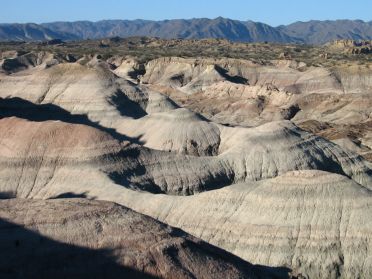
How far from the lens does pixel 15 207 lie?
89.6 feet

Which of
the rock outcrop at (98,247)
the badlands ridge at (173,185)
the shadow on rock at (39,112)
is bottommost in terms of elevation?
the shadow on rock at (39,112)

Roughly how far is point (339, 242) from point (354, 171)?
56.6 ft

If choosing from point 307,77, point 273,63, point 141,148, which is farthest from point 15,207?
point 273,63

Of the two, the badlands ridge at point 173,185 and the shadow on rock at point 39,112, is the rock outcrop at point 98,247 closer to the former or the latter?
the badlands ridge at point 173,185

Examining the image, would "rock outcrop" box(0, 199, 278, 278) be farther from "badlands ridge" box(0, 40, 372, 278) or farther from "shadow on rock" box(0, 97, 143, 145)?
"shadow on rock" box(0, 97, 143, 145)

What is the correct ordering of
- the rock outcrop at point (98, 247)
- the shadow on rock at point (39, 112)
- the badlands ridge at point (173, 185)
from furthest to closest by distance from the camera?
1. the shadow on rock at point (39, 112)
2. the badlands ridge at point (173, 185)
3. the rock outcrop at point (98, 247)

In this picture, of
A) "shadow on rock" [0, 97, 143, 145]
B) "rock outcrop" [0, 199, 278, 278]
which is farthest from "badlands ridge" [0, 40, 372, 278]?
"shadow on rock" [0, 97, 143, 145]

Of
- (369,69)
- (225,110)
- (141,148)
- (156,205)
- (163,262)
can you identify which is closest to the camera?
(163,262)

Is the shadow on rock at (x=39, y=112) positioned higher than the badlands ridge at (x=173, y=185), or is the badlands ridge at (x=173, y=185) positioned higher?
the badlands ridge at (x=173, y=185)

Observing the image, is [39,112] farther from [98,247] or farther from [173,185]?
[98,247]

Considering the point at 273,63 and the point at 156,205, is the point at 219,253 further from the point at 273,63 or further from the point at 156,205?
the point at 273,63

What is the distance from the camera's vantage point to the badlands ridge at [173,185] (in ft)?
81.9

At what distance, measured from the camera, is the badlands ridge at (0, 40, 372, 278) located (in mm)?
24969

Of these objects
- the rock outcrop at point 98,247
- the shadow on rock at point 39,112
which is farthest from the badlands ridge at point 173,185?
the shadow on rock at point 39,112
